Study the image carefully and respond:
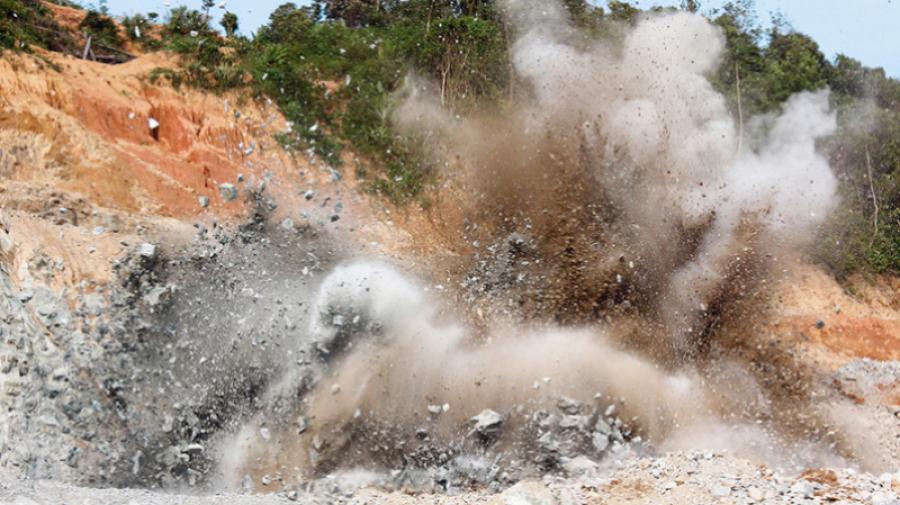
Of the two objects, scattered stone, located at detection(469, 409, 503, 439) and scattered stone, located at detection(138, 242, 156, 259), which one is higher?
scattered stone, located at detection(138, 242, 156, 259)

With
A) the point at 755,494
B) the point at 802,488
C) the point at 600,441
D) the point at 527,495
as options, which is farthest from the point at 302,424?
the point at 802,488

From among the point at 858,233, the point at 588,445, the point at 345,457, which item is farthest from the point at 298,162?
the point at 858,233

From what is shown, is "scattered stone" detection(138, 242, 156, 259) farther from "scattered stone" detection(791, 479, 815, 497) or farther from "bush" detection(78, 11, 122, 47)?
"scattered stone" detection(791, 479, 815, 497)

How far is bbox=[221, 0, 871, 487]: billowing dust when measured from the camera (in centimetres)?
1062

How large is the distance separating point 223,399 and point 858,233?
10.8m

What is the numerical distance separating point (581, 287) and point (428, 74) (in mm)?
5067

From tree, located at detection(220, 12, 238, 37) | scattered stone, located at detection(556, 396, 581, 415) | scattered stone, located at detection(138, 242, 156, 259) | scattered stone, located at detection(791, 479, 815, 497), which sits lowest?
scattered stone, located at detection(791, 479, 815, 497)

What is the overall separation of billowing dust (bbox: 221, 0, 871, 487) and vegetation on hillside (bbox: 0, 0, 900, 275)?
1.37ft

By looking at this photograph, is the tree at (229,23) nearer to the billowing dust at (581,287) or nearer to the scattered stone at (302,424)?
the billowing dust at (581,287)

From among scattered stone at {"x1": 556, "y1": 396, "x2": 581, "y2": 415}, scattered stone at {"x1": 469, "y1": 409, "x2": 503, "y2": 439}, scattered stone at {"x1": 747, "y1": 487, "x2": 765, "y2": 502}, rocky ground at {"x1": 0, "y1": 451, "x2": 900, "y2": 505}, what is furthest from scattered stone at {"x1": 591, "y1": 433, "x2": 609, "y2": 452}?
scattered stone at {"x1": 747, "y1": 487, "x2": 765, "y2": 502}

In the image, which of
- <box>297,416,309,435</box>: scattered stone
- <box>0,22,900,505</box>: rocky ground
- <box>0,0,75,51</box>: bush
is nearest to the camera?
<box>0,22,900,505</box>: rocky ground

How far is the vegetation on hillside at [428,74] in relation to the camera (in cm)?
1404

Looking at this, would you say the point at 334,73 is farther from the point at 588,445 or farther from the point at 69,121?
the point at 588,445

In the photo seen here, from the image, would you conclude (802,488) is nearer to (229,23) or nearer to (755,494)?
(755,494)
